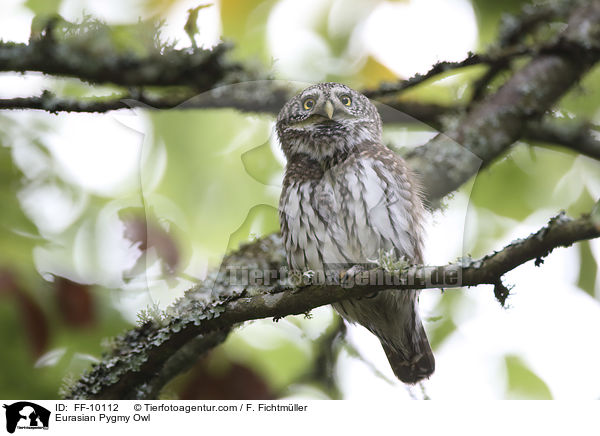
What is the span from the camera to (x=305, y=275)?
1222 millimetres

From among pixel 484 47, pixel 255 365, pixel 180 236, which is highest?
pixel 484 47

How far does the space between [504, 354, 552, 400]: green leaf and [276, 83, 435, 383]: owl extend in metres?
0.76

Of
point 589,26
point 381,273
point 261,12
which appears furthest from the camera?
point 589,26

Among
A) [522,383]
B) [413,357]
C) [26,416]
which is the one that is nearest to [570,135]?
[522,383]

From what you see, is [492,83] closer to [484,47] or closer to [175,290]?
[484,47]

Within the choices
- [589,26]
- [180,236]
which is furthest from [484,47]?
[180,236]

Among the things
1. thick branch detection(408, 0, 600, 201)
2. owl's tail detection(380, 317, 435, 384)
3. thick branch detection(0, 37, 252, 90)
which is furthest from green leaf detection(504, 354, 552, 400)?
thick branch detection(0, 37, 252, 90)

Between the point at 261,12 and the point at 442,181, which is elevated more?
the point at 261,12

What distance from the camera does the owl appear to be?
137 cm

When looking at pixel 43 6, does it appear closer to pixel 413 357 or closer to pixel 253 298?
pixel 253 298

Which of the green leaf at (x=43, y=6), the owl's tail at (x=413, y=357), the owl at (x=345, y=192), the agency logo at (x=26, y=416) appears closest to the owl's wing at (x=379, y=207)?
the owl at (x=345, y=192)

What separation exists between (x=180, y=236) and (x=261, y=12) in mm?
1078

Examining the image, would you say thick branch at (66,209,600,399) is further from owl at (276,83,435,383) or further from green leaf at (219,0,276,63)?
green leaf at (219,0,276,63)

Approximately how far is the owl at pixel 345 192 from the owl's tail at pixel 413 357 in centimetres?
30
